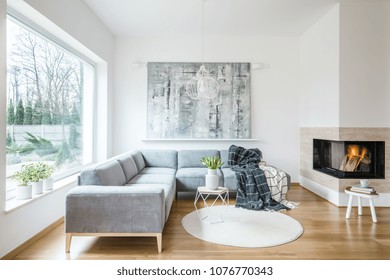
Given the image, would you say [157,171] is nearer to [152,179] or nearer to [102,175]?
[152,179]

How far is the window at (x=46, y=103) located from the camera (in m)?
2.54

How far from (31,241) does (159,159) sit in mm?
2381

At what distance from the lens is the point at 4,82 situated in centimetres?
212

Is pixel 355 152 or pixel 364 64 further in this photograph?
pixel 355 152

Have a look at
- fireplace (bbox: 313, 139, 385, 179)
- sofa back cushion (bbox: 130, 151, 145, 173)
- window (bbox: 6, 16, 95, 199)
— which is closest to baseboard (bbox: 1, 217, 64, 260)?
window (bbox: 6, 16, 95, 199)

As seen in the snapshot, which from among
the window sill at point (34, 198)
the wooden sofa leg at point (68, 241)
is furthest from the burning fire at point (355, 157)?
the window sill at point (34, 198)

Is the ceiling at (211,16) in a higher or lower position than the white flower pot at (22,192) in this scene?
higher

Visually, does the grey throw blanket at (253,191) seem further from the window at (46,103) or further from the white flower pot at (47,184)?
the window at (46,103)

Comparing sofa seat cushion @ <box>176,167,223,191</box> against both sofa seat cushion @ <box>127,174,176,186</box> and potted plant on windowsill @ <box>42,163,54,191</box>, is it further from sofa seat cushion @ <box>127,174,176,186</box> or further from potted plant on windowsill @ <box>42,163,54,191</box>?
potted plant on windowsill @ <box>42,163,54,191</box>

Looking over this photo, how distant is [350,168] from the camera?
12.2ft

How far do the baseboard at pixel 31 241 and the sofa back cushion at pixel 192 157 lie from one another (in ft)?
7.02

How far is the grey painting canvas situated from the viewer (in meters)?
4.79

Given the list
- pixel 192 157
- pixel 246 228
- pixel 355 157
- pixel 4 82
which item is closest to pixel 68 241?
pixel 4 82
